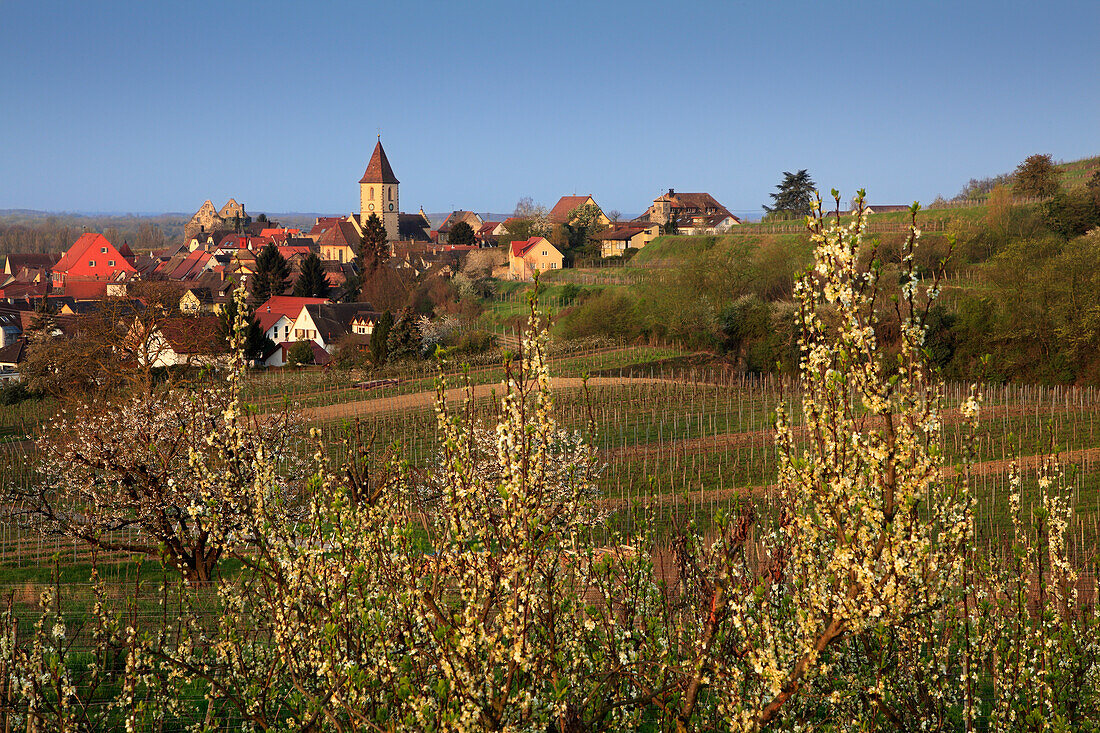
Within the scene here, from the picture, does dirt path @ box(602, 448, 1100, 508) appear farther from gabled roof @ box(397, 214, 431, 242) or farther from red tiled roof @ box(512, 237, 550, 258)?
gabled roof @ box(397, 214, 431, 242)

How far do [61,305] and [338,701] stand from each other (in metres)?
52.3

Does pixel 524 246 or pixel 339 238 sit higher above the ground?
pixel 339 238

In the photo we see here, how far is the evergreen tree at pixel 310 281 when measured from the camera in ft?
148

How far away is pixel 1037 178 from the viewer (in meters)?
40.4

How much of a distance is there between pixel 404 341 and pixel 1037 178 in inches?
1163

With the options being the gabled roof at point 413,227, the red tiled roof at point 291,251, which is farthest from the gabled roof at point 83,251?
the gabled roof at point 413,227

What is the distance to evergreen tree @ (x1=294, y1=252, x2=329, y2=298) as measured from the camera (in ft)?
148

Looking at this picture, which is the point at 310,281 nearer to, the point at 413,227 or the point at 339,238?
the point at 339,238

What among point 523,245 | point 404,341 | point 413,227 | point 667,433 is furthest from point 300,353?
point 413,227

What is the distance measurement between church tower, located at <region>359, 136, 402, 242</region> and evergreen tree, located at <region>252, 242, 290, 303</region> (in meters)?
30.6

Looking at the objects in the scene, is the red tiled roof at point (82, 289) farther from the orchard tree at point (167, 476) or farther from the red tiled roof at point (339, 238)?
the orchard tree at point (167, 476)

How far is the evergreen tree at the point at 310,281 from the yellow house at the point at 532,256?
11.4 meters

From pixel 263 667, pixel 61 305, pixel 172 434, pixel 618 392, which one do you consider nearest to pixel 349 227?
pixel 61 305

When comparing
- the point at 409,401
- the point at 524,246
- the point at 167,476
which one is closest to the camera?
the point at 167,476
